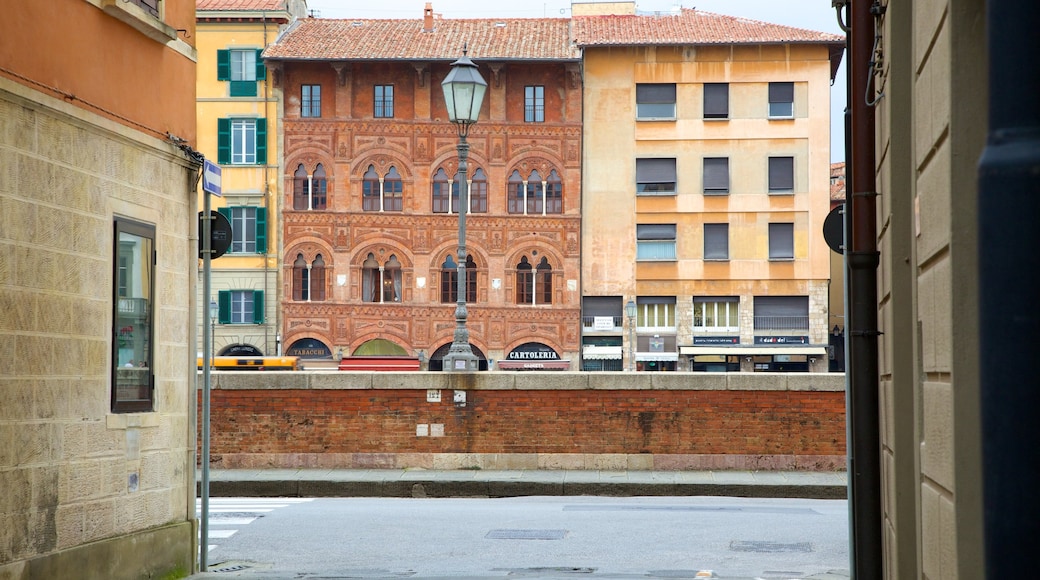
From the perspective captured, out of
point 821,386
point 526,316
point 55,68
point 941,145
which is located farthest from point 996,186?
point 526,316

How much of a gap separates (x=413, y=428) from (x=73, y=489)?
41.5 ft

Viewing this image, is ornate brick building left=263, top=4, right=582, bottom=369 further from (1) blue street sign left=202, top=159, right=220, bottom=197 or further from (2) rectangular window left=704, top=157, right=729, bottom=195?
(1) blue street sign left=202, top=159, right=220, bottom=197

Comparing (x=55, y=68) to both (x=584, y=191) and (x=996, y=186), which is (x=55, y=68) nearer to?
(x=996, y=186)

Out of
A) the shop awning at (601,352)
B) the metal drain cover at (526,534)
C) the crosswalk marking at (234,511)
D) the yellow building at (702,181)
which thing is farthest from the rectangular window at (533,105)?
the metal drain cover at (526,534)

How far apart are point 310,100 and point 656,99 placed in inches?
568

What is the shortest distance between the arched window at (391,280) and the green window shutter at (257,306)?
200 inches

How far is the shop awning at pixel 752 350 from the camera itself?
51.8 m

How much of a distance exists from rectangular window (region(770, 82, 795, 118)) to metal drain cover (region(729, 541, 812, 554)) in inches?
1637

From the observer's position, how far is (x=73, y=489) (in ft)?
28.8

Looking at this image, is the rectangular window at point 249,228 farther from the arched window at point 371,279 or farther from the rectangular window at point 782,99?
the rectangular window at point 782,99

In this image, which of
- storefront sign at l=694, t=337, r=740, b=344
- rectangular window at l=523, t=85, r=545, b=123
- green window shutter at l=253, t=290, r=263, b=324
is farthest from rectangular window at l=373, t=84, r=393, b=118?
storefront sign at l=694, t=337, r=740, b=344

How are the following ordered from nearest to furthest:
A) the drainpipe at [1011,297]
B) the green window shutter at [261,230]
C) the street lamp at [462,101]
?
the drainpipe at [1011,297], the street lamp at [462,101], the green window shutter at [261,230]

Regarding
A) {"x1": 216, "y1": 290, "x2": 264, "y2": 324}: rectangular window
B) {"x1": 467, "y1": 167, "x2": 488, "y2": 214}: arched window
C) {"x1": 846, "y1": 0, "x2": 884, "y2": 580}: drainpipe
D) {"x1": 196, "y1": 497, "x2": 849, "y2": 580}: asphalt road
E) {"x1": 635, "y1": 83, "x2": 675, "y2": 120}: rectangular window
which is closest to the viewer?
{"x1": 846, "y1": 0, "x2": 884, "y2": 580}: drainpipe

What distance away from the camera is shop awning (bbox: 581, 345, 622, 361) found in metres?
52.7
